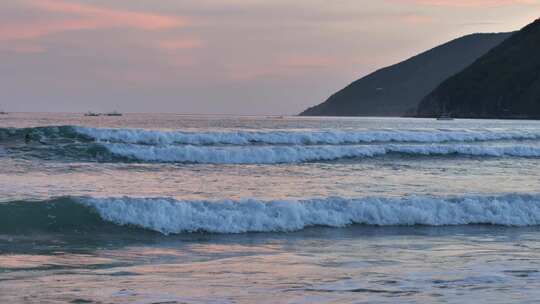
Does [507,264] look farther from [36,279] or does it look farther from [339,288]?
[36,279]

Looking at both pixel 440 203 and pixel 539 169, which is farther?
pixel 539 169

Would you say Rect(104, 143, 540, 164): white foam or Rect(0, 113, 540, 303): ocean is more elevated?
Rect(104, 143, 540, 164): white foam

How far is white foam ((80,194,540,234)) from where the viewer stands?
1466 centimetres

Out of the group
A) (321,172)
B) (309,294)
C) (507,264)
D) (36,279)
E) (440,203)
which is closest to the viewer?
(309,294)

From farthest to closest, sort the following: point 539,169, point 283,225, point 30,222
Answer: point 539,169
point 283,225
point 30,222

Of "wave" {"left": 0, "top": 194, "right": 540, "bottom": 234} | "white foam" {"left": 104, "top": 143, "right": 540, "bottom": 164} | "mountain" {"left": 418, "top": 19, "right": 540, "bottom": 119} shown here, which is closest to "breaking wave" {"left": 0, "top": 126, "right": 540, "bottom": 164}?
"white foam" {"left": 104, "top": 143, "right": 540, "bottom": 164}

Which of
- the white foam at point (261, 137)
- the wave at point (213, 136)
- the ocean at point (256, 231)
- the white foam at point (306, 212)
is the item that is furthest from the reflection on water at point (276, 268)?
the white foam at point (261, 137)

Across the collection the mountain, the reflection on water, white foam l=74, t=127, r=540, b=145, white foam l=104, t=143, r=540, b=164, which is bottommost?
the reflection on water

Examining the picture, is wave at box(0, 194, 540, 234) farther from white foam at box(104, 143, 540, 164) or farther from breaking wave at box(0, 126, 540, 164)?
white foam at box(104, 143, 540, 164)

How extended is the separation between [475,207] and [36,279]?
10764 mm

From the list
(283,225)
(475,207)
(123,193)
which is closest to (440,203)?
(475,207)

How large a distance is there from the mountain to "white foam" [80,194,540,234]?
117 meters

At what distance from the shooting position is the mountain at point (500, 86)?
136500 millimetres

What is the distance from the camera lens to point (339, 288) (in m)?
9.21
